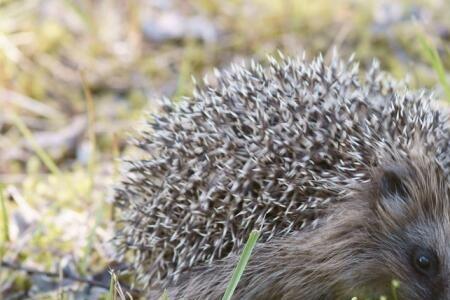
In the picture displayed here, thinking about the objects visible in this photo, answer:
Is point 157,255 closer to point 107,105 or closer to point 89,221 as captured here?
point 89,221

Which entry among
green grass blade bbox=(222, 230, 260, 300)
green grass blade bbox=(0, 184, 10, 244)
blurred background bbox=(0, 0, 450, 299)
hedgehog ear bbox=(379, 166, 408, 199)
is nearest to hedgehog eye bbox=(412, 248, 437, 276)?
hedgehog ear bbox=(379, 166, 408, 199)

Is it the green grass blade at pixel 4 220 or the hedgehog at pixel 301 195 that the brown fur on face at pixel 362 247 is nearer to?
the hedgehog at pixel 301 195

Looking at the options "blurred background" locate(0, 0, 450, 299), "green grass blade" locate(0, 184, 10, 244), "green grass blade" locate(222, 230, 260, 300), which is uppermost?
"blurred background" locate(0, 0, 450, 299)

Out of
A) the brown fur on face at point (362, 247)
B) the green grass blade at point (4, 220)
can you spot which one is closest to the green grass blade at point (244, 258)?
the brown fur on face at point (362, 247)

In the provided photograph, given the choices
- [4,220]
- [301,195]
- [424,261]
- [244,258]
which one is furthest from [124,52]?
[244,258]

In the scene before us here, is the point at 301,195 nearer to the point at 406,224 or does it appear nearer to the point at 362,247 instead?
the point at 362,247

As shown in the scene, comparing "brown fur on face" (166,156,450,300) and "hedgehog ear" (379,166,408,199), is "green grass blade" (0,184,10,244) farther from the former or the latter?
"hedgehog ear" (379,166,408,199)
